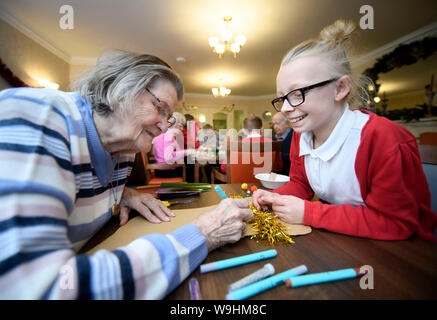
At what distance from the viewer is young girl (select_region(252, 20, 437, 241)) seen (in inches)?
24.4

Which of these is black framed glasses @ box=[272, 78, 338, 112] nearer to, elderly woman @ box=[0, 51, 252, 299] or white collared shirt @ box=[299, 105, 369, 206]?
white collared shirt @ box=[299, 105, 369, 206]

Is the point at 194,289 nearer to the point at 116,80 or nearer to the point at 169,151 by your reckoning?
the point at 116,80

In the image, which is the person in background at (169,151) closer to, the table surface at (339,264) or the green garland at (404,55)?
the table surface at (339,264)

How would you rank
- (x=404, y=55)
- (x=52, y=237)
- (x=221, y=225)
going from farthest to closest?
(x=404, y=55) → (x=221, y=225) → (x=52, y=237)

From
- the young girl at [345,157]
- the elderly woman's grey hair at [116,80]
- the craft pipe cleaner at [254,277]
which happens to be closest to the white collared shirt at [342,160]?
the young girl at [345,157]

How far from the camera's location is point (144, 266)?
0.39 metres

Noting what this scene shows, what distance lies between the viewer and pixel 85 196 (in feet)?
2.11

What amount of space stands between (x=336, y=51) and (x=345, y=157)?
455 mm

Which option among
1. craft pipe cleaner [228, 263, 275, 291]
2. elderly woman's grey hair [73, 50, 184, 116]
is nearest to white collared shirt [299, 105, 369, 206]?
craft pipe cleaner [228, 263, 275, 291]

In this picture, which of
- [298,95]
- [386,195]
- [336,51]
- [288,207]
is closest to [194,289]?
[288,207]
